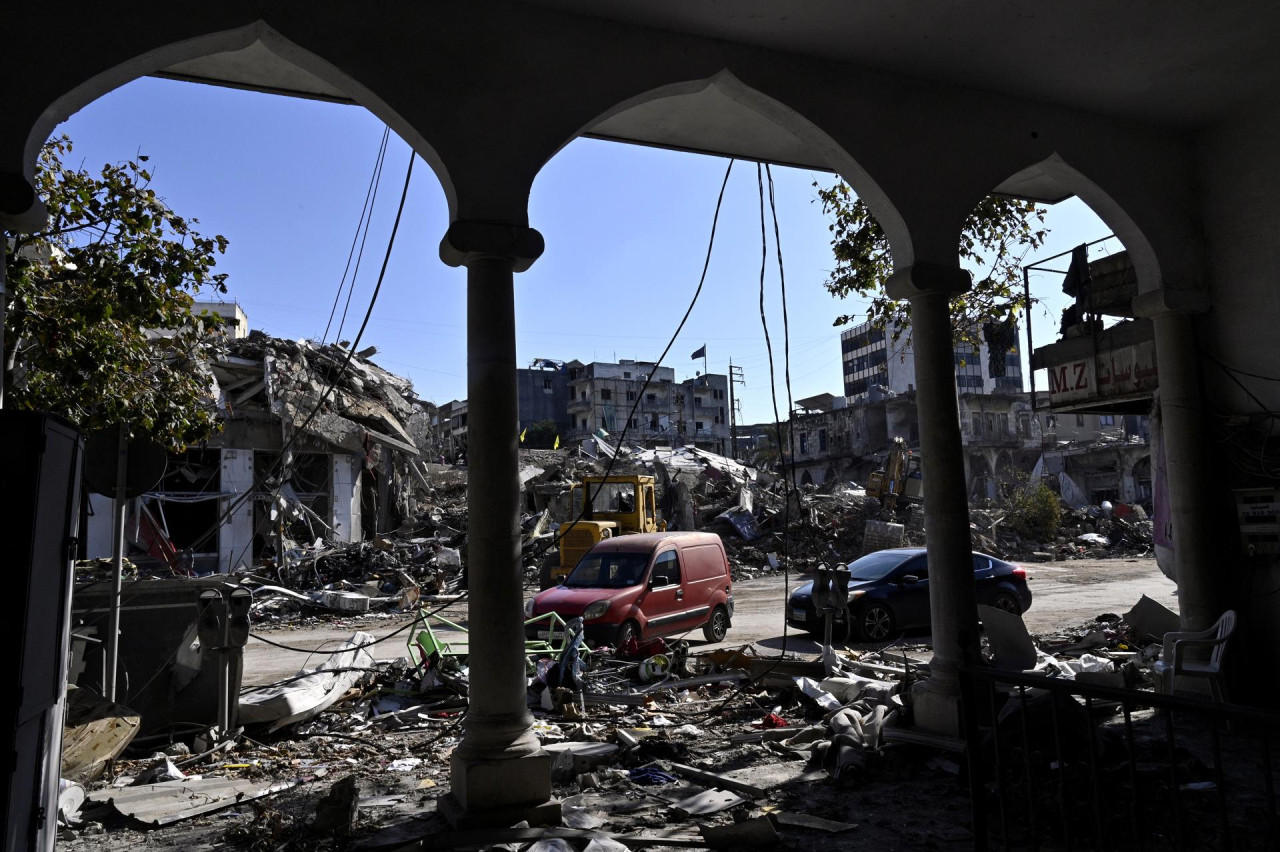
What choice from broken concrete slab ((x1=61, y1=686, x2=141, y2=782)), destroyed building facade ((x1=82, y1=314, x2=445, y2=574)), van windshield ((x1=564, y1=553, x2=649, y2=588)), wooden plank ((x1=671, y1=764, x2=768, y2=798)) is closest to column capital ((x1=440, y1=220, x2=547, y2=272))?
wooden plank ((x1=671, y1=764, x2=768, y2=798))

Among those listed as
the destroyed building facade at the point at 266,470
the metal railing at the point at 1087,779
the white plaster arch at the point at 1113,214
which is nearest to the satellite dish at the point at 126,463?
the metal railing at the point at 1087,779

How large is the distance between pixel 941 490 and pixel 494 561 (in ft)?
10.9

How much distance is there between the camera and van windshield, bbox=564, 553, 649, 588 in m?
11.7

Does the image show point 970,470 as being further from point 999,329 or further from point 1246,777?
point 1246,777

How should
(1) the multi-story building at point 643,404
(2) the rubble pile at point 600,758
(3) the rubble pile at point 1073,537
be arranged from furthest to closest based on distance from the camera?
1. (1) the multi-story building at point 643,404
2. (3) the rubble pile at point 1073,537
3. (2) the rubble pile at point 600,758

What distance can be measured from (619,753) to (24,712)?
392 centimetres

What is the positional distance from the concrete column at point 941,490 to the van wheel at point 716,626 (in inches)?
277

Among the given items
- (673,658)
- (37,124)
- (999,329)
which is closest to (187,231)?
(37,124)

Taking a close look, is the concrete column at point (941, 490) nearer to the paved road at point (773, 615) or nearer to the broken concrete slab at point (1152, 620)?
the broken concrete slab at point (1152, 620)

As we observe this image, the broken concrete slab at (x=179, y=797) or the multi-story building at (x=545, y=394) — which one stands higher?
the multi-story building at (x=545, y=394)

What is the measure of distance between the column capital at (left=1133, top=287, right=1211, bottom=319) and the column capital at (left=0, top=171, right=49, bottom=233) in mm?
8120

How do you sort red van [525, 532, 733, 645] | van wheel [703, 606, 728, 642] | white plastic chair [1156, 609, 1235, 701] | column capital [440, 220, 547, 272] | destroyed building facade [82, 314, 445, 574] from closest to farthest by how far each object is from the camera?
column capital [440, 220, 547, 272], white plastic chair [1156, 609, 1235, 701], red van [525, 532, 733, 645], van wheel [703, 606, 728, 642], destroyed building facade [82, 314, 445, 574]

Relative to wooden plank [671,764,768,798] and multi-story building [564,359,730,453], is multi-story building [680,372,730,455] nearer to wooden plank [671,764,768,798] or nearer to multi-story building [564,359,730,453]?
multi-story building [564,359,730,453]

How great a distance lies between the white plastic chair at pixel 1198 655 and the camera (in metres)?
6.55
